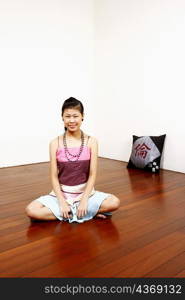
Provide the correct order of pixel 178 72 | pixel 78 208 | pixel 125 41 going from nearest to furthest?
pixel 78 208 → pixel 178 72 → pixel 125 41

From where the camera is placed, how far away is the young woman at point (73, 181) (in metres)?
1.89

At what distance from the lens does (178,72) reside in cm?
326

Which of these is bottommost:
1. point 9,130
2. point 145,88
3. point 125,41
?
point 9,130

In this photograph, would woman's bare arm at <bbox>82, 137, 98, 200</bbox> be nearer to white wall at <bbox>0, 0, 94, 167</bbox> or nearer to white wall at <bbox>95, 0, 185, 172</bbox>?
white wall at <bbox>95, 0, 185, 172</bbox>

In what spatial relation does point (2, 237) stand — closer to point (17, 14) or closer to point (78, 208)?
point (78, 208)

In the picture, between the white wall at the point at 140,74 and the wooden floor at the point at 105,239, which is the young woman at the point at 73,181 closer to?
the wooden floor at the point at 105,239

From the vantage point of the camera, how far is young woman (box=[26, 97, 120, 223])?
1894 millimetres

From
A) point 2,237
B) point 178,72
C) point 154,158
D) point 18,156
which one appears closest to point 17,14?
point 18,156

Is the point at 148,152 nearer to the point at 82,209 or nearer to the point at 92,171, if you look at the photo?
the point at 92,171

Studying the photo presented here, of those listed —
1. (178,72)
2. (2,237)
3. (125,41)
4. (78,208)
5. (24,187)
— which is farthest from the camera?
(125,41)

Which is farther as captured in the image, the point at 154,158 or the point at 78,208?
the point at 154,158

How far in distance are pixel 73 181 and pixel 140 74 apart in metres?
2.15

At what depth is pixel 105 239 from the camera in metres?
1.68

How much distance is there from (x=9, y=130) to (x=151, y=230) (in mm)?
2369
